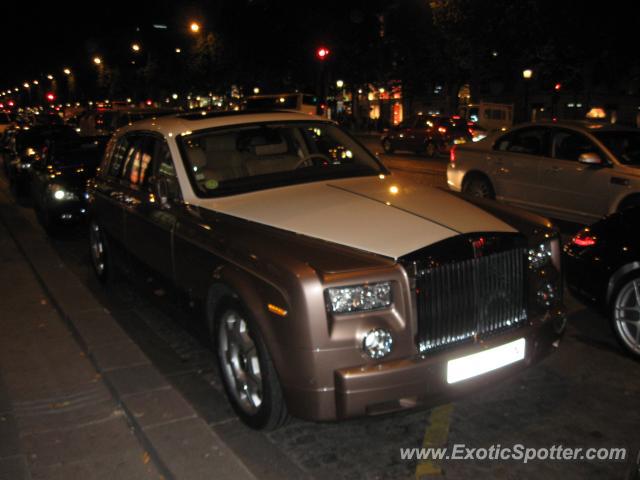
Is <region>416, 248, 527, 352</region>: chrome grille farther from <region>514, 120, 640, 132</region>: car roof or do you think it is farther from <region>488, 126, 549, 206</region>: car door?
<region>488, 126, 549, 206</region>: car door

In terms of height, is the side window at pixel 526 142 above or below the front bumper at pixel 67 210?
above

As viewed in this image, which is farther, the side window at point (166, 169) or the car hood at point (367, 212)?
the side window at point (166, 169)

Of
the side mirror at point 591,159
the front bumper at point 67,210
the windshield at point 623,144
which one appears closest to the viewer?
the side mirror at point 591,159

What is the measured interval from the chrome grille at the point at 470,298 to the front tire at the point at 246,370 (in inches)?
34.3

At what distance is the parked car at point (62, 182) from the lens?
10281 mm

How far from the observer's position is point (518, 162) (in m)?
9.86

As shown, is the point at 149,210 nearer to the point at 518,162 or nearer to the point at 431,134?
the point at 518,162

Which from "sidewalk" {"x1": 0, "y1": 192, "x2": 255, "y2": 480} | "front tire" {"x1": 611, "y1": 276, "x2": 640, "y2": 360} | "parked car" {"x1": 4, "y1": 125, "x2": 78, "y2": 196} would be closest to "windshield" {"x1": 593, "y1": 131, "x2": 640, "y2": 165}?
"front tire" {"x1": 611, "y1": 276, "x2": 640, "y2": 360}

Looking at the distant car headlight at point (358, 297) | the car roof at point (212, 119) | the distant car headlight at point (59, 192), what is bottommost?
the distant car headlight at point (59, 192)

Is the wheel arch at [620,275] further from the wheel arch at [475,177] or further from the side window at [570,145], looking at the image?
the wheel arch at [475,177]

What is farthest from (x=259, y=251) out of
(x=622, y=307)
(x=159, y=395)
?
(x=622, y=307)

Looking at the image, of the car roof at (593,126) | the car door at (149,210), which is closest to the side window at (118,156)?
the car door at (149,210)

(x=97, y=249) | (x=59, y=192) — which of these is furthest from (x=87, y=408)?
(x=59, y=192)

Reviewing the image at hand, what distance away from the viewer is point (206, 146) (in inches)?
209
